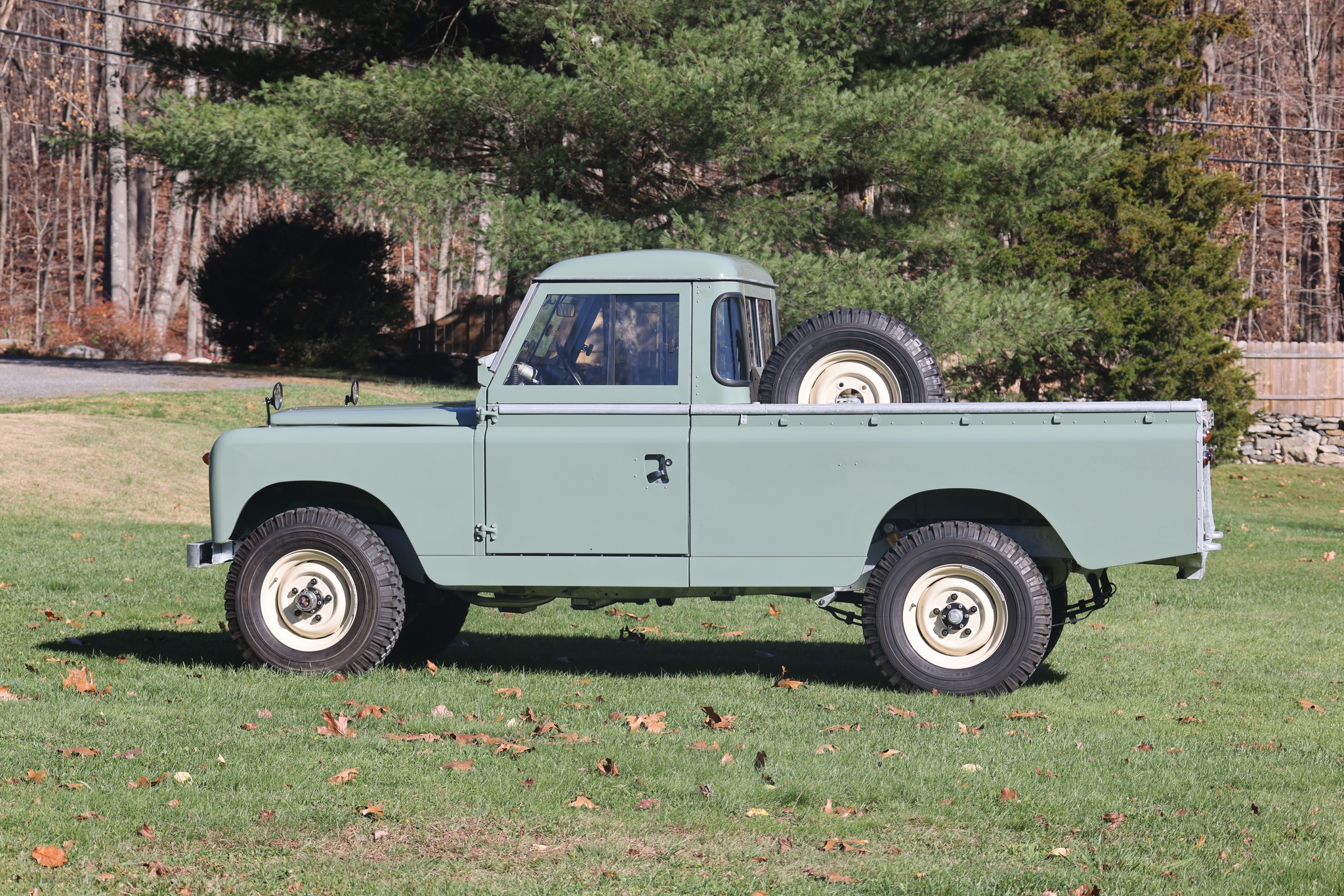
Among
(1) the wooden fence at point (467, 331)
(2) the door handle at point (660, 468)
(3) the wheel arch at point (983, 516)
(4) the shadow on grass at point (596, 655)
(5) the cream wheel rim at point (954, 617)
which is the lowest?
(4) the shadow on grass at point (596, 655)

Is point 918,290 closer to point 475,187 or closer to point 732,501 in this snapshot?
point 475,187

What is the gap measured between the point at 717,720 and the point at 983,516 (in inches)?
82.9

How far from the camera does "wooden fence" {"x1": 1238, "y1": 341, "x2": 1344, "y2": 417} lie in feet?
97.7

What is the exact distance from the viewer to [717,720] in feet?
22.3

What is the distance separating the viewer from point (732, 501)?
24.2 ft

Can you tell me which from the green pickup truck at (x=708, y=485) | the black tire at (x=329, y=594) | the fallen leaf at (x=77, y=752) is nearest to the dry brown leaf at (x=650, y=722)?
the green pickup truck at (x=708, y=485)

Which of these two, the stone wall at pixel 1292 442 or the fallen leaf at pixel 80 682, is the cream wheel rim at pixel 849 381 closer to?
the fallen leaf at pixel 80 682

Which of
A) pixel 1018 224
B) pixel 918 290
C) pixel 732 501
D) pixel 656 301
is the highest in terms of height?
pixel 1018 224

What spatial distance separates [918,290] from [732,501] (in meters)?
14.4

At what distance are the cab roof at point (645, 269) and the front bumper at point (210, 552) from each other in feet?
7.53

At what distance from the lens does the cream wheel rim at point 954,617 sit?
748 cm

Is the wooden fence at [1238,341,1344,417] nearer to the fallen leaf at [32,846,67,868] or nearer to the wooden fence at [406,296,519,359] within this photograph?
the wooden fence at [406,296,519,359]

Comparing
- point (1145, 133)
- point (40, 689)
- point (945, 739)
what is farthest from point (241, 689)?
point (1145, 133)

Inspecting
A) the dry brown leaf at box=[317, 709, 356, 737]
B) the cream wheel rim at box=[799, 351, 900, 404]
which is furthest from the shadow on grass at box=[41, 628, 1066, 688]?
the dry brown leaf at box=[317, 709, 356, 737]
